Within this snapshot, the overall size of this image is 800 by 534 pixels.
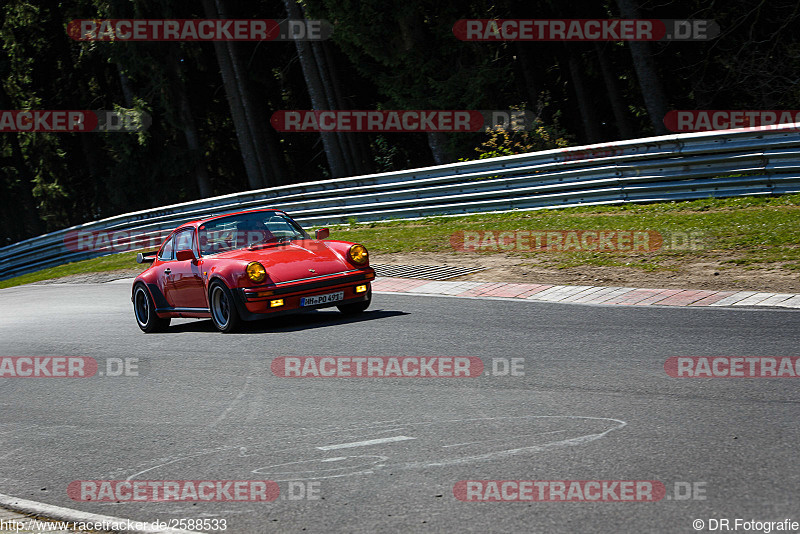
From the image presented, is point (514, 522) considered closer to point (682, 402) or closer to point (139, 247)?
point (682, 402)

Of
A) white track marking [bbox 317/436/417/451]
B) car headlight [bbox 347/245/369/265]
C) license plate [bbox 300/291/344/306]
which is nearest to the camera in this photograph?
white track marking [bbox 317/436/417/451]

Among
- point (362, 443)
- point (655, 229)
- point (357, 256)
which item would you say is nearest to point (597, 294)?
point (357, 256)

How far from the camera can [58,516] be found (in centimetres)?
473

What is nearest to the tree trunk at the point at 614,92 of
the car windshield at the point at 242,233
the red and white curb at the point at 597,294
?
the red and white curb at the point at 597,294

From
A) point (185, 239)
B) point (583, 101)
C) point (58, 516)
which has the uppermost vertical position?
point (583, 101)

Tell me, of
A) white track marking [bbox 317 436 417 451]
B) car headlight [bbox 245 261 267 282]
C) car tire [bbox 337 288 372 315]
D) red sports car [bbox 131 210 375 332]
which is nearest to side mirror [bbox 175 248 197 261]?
red sports car [bbox 131 210 375 332]

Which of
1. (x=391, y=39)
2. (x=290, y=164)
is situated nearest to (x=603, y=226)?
(x=391, y=39)

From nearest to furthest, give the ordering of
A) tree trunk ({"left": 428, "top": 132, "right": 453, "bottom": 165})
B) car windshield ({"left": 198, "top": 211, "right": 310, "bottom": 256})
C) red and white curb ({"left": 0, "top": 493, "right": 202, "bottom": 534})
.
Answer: red and white curb ({"left": 0, "top": 493, "right": 202, "bottom": 534})
car windshield ({"left": 198, "top": 211, "right": 310, "bottom": 256})
tree trunk ({"left": 428, "top": 132, "right": 453, "bottom": 165})

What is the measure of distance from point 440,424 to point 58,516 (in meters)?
2.31

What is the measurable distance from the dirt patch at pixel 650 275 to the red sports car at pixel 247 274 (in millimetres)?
2531

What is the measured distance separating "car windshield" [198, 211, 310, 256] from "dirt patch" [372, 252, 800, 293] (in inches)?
110

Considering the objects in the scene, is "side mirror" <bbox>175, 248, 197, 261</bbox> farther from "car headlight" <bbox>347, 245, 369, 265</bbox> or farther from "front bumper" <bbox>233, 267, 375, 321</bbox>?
"car headlight" <bbox>347, 245, 369, 265</bbox>

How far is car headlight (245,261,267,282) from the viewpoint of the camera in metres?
9.46

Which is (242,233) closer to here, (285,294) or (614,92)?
(285,294)
